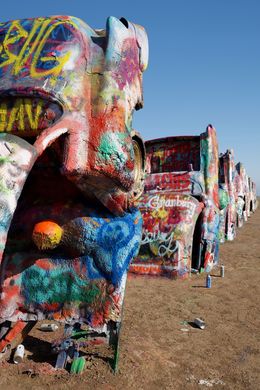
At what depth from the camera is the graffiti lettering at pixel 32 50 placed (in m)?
3.68

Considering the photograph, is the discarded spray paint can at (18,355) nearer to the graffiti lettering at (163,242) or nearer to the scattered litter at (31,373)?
the scattered litter at (31,373)

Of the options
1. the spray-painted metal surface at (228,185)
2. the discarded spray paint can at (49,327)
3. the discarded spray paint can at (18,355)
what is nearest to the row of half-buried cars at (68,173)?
the discarded spray paint can at (18,355)

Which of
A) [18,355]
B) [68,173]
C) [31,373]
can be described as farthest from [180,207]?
[68,173]

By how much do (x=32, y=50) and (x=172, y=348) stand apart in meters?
4.52

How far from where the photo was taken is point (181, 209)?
9617mm

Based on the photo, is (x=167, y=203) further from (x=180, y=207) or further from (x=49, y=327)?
(x=49, y=327)

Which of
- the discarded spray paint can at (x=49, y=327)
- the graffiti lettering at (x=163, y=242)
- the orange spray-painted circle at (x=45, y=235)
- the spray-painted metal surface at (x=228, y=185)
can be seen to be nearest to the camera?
the orange spray-painted circle at (x=45, y=235)

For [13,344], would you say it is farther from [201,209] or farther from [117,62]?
[201,209]

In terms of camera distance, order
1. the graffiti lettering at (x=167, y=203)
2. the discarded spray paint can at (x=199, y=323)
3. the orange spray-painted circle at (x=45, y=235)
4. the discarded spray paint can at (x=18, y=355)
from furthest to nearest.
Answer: the graffiti lettering at (x=167, y=203) → the discarded spray paint can at (x=199, y=323) → the discarded spray paint can at (x=18, y=355) → the orange spray-painted circle at (x=45, y=235)

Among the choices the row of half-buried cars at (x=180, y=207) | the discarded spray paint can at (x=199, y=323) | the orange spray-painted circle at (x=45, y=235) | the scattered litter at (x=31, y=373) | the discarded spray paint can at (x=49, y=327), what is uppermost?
the row of half-buried cars at (x=180, y=207)

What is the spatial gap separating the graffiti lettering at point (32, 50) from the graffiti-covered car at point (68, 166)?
1cm

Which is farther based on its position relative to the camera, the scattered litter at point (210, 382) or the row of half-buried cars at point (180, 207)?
the row of half-buried cars at point (180, 207)

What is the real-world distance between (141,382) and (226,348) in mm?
1794

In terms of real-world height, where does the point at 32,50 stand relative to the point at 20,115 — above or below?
above
